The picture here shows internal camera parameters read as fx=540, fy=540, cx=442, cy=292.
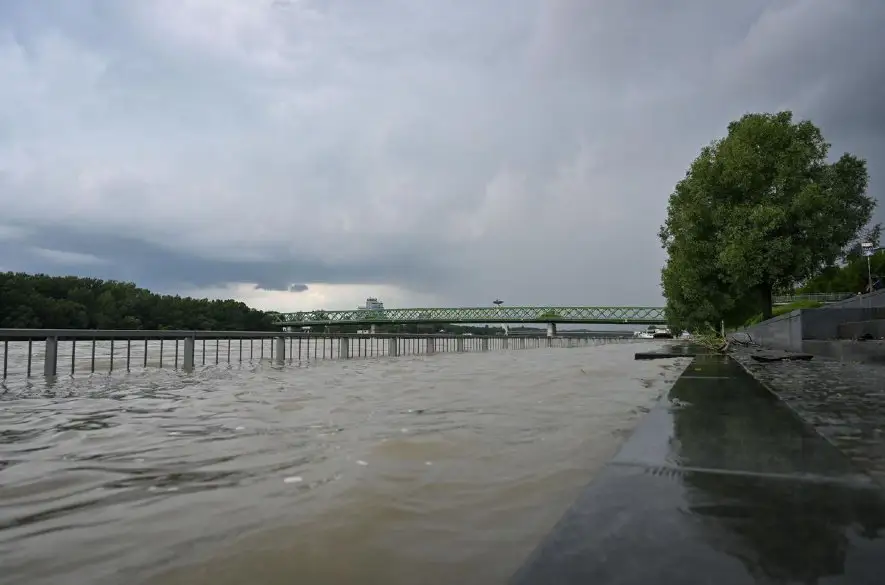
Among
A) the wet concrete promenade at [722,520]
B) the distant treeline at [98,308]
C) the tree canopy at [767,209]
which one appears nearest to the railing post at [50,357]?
the wet concrete promenade at [722,520]

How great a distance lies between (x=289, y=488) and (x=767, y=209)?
2373cm

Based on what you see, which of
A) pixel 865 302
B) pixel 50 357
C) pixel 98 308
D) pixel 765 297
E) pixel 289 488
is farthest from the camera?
pixel 98 308

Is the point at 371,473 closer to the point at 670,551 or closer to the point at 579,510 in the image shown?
the point at 579,510

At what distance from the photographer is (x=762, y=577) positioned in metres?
1.64

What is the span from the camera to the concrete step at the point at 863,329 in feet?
36.1

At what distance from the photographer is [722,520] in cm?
211

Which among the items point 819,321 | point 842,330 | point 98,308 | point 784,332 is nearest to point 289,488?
point 842,330

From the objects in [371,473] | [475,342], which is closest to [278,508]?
[371,473]

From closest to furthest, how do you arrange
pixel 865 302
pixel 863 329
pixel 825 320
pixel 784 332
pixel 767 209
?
pixel 863 329
pixel 865 302
pixel 825 320
pixel 784 332
pixel 767 209

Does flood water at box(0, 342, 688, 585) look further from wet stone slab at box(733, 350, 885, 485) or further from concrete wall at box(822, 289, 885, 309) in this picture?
concrete wall at box(822, 289, 885, 309)

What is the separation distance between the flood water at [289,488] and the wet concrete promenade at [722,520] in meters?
0.35

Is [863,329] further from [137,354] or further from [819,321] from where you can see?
[137,354]

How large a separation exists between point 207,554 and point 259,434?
2.76m

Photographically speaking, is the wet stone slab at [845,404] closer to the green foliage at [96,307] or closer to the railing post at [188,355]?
the railing post at [188,355]
